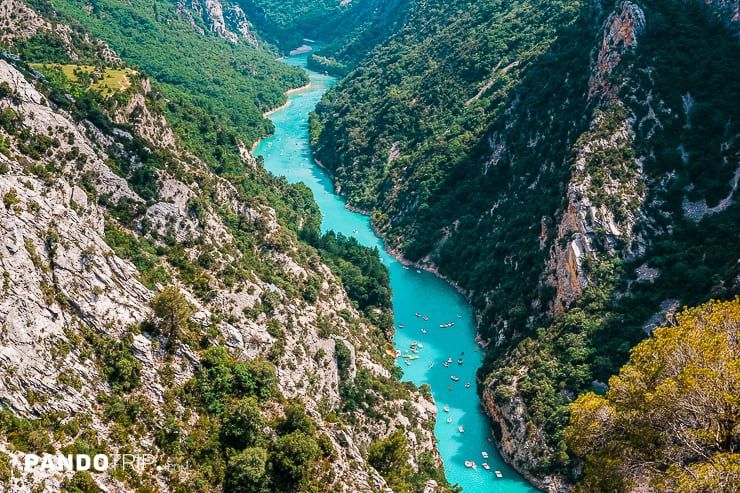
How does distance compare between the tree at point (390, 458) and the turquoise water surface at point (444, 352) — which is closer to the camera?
the tree at point (390, 458)

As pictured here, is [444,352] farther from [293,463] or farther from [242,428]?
[293,463]

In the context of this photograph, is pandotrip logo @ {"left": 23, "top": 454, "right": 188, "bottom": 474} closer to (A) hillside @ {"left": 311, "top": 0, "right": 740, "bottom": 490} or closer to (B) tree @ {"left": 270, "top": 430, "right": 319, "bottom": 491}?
(B) tree @ {"left": 270, "top": 430, "right": 319, "bottom": 491}

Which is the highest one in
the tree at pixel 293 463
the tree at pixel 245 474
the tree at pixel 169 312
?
the tree at pixel 169 312

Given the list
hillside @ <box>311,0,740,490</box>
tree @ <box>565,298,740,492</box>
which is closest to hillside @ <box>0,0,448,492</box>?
hillside @ <box>311,0,740,490</box>

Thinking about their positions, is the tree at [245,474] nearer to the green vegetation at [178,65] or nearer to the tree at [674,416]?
the tree at [674,416]

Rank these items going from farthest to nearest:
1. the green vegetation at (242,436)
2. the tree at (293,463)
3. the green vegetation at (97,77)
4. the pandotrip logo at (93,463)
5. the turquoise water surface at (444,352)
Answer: the green vegetation at (97,77) < the turquoise water surface at (444,352) < the tree at (293,463) < the green vegetation at (242,436) < the pandotrip logo at (93,463)

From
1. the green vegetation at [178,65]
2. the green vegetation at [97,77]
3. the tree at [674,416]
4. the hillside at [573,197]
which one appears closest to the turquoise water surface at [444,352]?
the hillside at [573,197]

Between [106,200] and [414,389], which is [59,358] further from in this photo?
[414,389]
